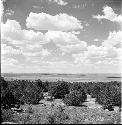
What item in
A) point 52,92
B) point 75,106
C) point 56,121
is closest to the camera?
point 56,121

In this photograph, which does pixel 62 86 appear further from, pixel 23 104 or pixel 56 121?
pixel 56 121

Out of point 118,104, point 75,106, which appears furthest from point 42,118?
point 118,104

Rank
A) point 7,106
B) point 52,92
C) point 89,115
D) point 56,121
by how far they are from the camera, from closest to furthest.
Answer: point 56,121 → point 89,115 → point 7,106 → point 52,92

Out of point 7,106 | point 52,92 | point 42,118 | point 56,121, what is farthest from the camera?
point 52,92

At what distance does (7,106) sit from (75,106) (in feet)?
23.8

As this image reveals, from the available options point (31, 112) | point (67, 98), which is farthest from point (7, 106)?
point (67, 98)

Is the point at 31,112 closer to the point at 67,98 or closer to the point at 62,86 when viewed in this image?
the point at 67,98

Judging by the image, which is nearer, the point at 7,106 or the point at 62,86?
the point at 7,106

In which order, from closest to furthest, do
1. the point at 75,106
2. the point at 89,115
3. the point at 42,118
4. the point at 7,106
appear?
1. the point at 42,118
2. the point at 89,115
3. the point at 7,106
4. the point at 75,106

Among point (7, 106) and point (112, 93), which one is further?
point (112, 93)

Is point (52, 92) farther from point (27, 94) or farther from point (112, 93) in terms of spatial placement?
point (112, 93)

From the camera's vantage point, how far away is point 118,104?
89.5 ft

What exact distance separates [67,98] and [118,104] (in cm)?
540

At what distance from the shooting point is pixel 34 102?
2808 centimetres
